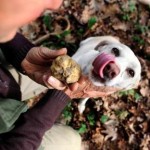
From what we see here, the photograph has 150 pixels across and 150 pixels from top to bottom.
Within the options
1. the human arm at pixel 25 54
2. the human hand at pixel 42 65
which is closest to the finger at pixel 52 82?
the human hand at pixel 42 65

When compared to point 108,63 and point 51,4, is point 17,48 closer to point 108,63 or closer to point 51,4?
point 108,63

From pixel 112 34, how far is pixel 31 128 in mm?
1784

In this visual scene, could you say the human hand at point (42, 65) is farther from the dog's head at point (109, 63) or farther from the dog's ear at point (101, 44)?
the dog's ear at point (101, 44)

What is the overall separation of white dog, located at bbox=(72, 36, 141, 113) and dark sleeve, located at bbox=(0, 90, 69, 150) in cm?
39

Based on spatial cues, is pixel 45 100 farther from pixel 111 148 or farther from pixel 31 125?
pixel 111 148

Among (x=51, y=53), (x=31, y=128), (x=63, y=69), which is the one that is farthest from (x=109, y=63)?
(x=31, y=128)

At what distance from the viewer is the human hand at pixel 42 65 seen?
87.1 inches

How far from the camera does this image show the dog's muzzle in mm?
2178

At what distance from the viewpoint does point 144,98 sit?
139 inches

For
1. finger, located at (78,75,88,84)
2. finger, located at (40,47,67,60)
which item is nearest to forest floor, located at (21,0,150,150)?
finger, located at (78,75,88,84)

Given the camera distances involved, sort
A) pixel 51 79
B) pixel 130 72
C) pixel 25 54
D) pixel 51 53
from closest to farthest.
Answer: pixel 51 79 → pixel 51 53 → pixel 25 54 → pixel 130 72

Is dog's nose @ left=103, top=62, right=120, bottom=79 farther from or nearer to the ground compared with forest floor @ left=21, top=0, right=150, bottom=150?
farther from the ground

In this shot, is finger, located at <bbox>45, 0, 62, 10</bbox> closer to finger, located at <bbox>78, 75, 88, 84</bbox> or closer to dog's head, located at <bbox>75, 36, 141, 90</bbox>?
dog's head, located at <bbox>75, 36, 141, 90</bbox>

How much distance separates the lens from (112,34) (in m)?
3.73
